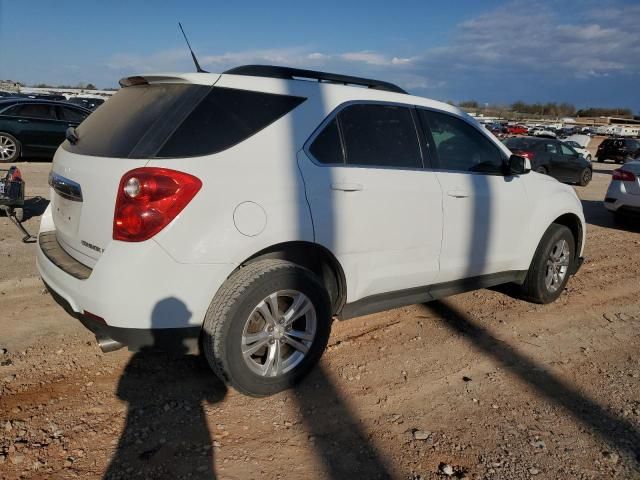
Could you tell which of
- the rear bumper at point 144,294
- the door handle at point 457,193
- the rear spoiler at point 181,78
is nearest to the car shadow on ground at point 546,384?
the door handle at point 457,193

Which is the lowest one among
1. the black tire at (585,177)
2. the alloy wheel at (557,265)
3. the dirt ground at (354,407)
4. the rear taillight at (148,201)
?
the black tire at (585,177)

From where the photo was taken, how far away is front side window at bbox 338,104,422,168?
10.7 feet

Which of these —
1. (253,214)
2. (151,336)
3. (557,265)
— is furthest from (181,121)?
(557,265)

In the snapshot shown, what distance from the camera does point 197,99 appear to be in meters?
2.82

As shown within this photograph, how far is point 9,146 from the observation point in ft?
40.7

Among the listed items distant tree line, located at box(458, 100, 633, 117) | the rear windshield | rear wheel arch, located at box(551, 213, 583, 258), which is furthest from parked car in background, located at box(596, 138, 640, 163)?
distant tree line, located at box(458, 100, 633, 117)

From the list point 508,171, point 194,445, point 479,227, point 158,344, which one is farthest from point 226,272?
point 508,171

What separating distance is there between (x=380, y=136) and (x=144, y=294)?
72.1 inches

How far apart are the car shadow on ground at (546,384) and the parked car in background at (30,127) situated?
1158 centimetres

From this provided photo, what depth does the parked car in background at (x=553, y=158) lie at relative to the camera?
52.7 feet

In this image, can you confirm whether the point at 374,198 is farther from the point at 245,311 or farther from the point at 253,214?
the point at 245,311

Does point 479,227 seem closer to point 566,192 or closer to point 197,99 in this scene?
point 566,192

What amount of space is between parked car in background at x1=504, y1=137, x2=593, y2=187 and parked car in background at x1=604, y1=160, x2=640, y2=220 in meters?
6.76

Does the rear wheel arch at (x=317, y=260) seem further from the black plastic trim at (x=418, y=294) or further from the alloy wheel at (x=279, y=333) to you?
the alloy wheel at (x=279, y=333)
